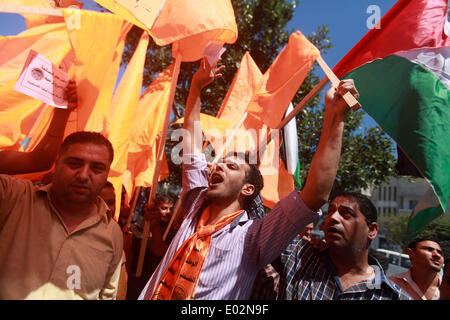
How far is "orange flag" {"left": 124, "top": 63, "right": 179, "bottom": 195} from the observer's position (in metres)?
3.52

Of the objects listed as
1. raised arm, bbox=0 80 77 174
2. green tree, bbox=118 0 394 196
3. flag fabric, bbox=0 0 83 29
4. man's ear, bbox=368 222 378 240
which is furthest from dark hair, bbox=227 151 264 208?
green tree, bbox=118 0 394 196

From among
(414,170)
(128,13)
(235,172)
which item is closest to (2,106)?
(128,13)

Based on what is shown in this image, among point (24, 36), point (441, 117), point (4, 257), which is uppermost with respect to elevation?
point (24, 36)

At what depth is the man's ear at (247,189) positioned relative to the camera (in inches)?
79.3

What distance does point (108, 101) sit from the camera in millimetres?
2512

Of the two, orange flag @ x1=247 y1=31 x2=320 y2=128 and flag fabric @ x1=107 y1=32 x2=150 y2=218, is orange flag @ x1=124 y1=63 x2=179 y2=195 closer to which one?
flag fabric @ x1=107 y1=32 x2=150 y2=218

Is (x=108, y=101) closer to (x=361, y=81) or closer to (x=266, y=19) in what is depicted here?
(x=361, y=81)

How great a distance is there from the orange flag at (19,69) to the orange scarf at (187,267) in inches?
60.3

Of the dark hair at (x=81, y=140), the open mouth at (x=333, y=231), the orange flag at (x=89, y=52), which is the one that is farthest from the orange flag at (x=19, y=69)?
the open mouth at (x=333, y=231)

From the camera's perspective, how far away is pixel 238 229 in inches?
67.0

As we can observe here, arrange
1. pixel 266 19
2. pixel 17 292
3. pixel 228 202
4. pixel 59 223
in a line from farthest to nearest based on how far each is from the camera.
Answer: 1. pixel 266 19
2. pixel 228 202
3. pixel 59 223
4. pixel 17 292

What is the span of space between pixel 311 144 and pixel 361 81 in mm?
4408

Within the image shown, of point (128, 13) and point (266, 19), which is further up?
point (266, 19)

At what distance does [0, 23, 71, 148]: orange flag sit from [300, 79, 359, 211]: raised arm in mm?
2012
